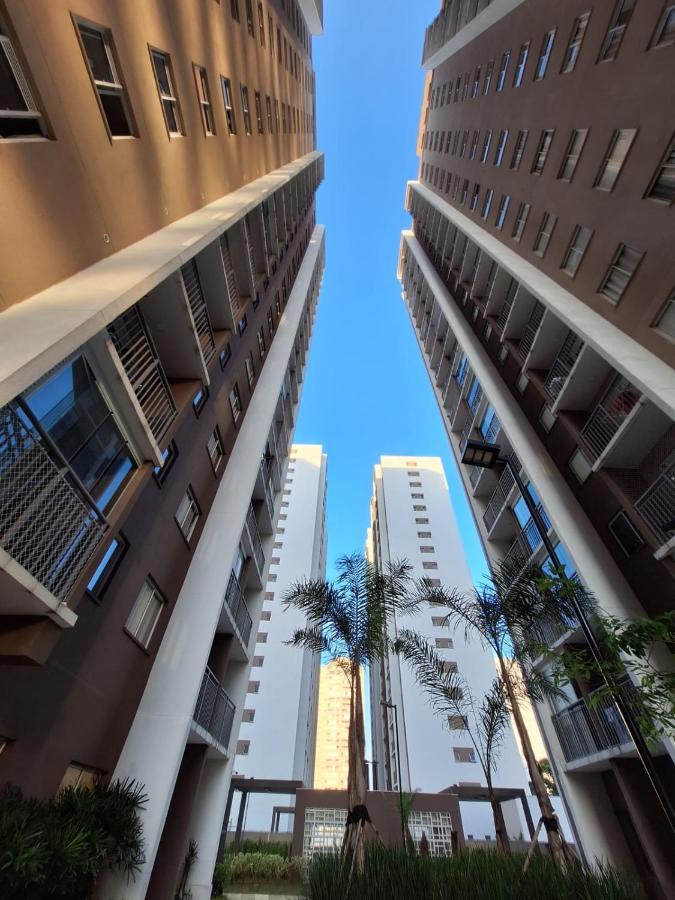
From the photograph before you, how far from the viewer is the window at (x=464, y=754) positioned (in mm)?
34406

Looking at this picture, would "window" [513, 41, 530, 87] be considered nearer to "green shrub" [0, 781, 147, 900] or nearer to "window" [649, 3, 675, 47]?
"window" [649, 3, 675, 47]

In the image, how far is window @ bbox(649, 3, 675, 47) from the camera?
10.5m

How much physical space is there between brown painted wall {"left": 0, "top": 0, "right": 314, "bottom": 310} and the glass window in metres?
1.30

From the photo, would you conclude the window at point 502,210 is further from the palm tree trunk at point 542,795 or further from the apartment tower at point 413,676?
the palm tree trunk at point 542,795

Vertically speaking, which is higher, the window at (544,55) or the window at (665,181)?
the window at (544,55)

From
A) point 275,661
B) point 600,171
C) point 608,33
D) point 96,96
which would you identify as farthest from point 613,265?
point 275,661

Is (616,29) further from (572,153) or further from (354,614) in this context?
(354,614)

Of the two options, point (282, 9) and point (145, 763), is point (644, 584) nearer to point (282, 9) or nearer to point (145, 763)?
point (145, 763)

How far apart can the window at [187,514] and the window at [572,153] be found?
17458 millimetres

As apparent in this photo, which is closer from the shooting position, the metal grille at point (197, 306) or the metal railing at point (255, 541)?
the metal grille at point (197, 306)

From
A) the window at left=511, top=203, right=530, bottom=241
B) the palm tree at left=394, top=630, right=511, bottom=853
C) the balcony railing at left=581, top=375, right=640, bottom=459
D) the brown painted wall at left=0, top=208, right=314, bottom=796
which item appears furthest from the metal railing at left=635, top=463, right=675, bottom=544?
the window at left=511, top=203, right=530, bottom=241

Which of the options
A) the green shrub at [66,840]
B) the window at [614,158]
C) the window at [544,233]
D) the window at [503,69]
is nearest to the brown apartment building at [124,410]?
the green shrub at [66,840]

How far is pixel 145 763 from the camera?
323 inches

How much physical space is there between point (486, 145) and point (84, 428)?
26666 millimetres
